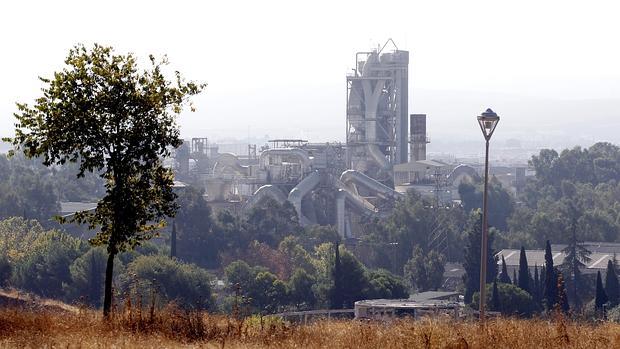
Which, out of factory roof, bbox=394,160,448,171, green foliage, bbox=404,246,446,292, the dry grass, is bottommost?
green foliage, bbox=404,246,446,292

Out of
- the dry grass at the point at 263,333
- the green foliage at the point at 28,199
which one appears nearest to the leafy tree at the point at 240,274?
the green foliage at the point at 28,199

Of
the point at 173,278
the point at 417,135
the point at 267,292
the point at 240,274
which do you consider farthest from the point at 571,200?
the point at 173,278

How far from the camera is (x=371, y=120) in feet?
317

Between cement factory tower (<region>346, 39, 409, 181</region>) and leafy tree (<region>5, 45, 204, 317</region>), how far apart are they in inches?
3049

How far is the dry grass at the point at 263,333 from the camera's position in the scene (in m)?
14.9

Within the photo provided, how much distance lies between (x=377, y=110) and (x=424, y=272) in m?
33.3

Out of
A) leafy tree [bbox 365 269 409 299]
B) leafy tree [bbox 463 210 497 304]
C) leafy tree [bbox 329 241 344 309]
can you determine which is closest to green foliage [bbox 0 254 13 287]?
leafy tree [bbox 329 241 344 309]

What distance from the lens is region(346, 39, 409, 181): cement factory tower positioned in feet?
317

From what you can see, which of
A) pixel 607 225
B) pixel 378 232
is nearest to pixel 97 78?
pixel 378 232

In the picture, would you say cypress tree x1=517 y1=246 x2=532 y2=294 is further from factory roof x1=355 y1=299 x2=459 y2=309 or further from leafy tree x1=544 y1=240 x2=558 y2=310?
factory roof x1=355 y1=299 x2=459 y2=309

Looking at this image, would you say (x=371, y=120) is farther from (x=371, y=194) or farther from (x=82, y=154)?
(x=82, y=154)

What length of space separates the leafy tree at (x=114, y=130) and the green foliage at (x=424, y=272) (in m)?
44.6

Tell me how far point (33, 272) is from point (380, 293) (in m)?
13.3

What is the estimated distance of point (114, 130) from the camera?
1845cm
